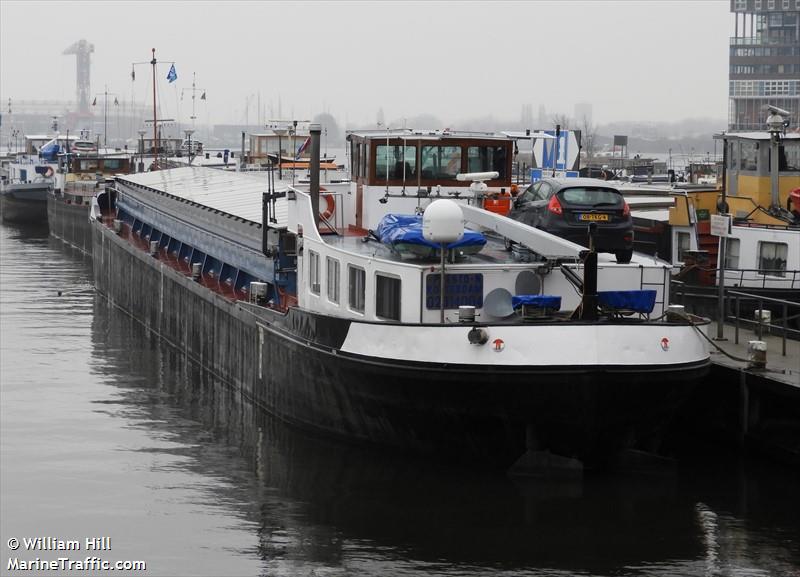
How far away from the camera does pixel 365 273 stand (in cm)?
2234

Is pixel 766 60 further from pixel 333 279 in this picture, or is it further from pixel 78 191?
pixel 333 279

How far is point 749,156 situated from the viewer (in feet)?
108

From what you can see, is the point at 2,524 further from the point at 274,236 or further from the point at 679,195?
the point at 679,195

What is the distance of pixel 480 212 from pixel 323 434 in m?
5.11

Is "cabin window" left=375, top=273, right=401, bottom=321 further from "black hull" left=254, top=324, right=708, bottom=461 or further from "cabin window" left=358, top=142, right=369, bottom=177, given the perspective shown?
"cabin window" left=358, top=142, right=369, bottom=177

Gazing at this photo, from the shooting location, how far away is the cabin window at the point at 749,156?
3272 cm

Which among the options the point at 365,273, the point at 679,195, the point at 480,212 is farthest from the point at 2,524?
the point at 679,195

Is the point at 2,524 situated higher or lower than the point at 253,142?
lower

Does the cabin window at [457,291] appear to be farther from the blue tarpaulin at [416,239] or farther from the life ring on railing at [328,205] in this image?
the life ring on railing at [328,205]

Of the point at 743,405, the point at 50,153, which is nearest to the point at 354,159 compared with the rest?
the point at 743,405

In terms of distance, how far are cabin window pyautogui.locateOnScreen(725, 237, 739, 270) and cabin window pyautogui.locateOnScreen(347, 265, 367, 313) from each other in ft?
38.1

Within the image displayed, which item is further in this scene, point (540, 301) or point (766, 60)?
point (766, 60)

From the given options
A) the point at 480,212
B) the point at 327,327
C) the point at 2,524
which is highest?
the point at 480,212

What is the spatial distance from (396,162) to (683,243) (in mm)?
10314
